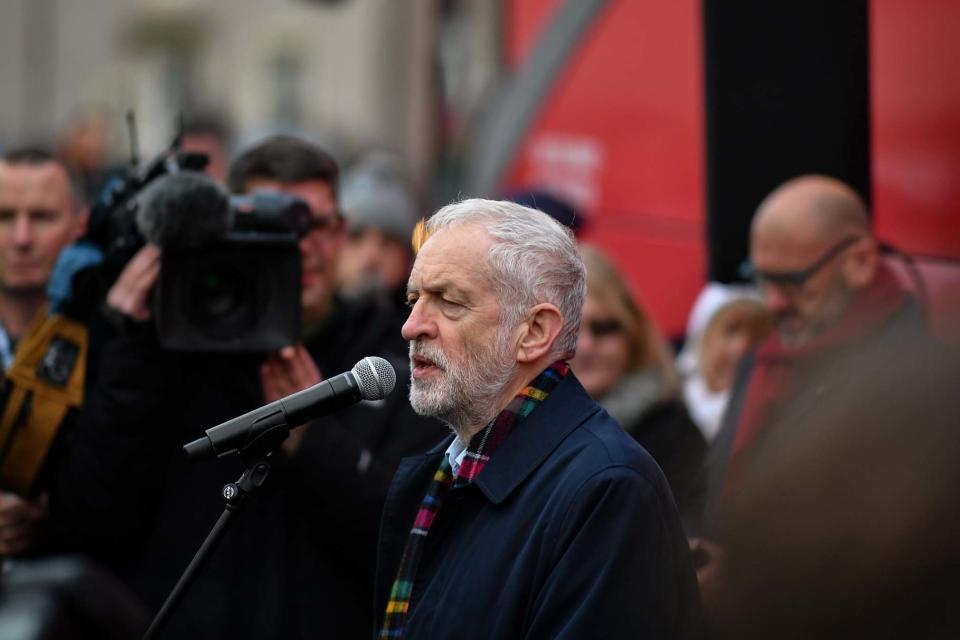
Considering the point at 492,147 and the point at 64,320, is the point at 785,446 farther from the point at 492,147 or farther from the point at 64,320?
the point at 492,147

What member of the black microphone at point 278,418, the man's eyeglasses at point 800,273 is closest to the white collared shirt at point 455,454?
the black microphone at point 278,418

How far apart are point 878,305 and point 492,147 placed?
4400 millimetres

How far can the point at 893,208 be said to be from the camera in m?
4.31

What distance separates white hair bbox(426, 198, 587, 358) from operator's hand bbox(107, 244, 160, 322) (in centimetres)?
105

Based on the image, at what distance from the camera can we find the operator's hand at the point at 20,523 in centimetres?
372

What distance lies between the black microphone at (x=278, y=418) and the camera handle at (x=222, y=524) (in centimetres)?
3

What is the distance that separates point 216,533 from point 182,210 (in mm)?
1072

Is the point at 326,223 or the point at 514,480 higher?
the point at 326,223

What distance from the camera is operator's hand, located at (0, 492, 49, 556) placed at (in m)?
3.72

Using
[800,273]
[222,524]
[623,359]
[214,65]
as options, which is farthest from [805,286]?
[214,65]

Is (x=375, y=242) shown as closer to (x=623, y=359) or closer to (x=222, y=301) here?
(x=623, y=359)

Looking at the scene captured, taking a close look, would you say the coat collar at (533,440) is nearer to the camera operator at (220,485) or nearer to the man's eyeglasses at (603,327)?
the camera operator at (220,485)

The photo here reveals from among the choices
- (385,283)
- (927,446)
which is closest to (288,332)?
(927,446)

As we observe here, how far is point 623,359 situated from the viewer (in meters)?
4.34
